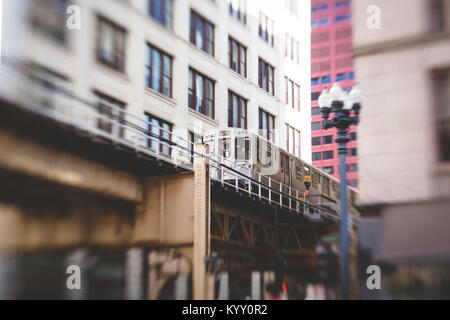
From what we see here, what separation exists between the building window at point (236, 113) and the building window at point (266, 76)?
1346mm

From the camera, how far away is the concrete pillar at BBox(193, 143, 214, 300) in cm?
1500

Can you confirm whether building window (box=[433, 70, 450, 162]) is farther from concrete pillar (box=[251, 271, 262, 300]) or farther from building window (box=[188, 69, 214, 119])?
building window (box=[188, 69, 214, 119])

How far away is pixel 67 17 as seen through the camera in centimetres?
1183

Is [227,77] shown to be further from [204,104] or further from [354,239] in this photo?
[354,239]

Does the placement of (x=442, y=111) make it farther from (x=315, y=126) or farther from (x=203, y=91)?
(x=203, y=91)

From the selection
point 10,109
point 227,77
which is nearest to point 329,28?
point 227,77

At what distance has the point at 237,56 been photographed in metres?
20.1

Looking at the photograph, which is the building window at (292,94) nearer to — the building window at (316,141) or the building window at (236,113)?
the building window at (316,141)

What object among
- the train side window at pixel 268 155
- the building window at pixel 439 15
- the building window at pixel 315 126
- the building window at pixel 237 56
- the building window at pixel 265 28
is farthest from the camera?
the train side window at pixel 268 155

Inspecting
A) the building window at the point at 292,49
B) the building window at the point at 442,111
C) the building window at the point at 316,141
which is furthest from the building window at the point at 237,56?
the building window at the point at 442,111

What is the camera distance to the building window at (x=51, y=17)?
11117mm

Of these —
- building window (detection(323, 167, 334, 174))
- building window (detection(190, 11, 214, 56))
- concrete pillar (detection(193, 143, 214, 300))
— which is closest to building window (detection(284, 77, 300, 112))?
building window (detection(190, 11, 214, 56))

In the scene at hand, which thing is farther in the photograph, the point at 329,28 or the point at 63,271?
the point at 329,28

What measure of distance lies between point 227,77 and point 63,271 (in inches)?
389
